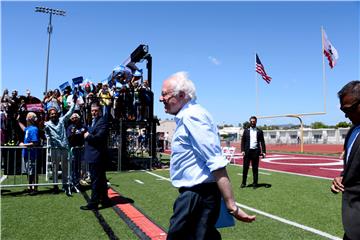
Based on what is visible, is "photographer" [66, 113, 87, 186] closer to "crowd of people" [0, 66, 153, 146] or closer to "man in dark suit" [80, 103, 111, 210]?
"man in dark suit" [80, 103, 111, 210]

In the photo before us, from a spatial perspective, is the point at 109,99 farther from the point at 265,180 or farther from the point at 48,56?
the point at 48,56

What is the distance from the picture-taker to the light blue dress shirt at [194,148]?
2.41m

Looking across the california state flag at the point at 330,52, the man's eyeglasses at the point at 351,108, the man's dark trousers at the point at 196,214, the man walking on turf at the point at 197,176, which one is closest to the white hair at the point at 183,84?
the man walking on turf at the point at 197,176

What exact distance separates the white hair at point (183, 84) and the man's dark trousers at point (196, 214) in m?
0.70

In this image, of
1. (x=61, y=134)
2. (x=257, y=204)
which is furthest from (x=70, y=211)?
(x=257, y=204)

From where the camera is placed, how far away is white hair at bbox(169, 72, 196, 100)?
2.62m

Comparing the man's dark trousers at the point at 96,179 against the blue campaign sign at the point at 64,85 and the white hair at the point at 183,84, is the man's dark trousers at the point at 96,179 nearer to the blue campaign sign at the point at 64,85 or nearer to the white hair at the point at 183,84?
the white hair at the point at 183,84

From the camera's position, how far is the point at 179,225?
247cm

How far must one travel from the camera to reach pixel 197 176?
2.49 metres

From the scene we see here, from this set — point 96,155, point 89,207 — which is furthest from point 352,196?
point 89,207

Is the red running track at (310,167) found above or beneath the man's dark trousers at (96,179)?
beneath

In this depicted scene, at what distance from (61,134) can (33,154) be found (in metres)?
0.82

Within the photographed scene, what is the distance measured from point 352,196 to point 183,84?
61.3 inches

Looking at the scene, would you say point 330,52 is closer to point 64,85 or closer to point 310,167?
point 310,167
